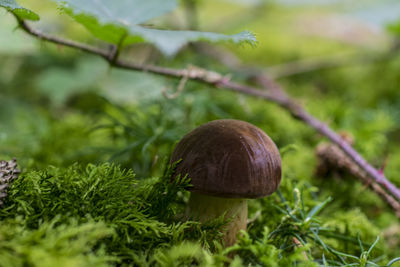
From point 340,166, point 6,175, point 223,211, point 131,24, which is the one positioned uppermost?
point 131,24

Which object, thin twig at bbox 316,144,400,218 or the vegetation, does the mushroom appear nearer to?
the vegetation

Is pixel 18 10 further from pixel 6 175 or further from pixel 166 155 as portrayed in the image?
pixel 166 155

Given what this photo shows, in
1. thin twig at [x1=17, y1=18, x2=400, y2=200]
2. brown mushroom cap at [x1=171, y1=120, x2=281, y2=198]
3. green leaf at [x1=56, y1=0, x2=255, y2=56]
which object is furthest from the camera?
thin twig at [x1=17, y1=18, x2=400, y2=200]

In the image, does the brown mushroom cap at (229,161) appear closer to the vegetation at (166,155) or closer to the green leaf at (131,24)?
the vegetation at (166,155)

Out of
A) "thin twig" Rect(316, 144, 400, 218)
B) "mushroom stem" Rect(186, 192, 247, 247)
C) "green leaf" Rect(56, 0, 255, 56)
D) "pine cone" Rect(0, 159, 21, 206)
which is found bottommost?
"thin twig" Rect(316, 144, 400, 218)

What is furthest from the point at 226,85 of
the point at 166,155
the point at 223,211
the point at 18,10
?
the point at 18,10

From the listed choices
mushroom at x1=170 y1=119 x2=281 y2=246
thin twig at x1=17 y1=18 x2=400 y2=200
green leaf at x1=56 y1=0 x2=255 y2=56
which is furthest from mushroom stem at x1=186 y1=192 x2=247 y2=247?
thin twig at x1=17 y1=18 x2=400 y2=200
